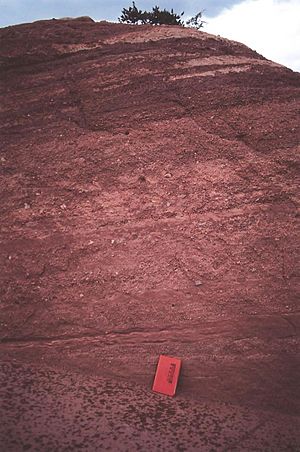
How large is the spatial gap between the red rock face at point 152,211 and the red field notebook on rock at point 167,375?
73mm

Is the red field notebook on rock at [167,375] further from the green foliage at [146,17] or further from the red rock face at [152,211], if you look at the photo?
the green foliage at [146,17]

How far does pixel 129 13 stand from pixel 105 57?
380 cm

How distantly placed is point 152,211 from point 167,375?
1180mm

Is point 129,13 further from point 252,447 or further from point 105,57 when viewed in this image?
point 252,447

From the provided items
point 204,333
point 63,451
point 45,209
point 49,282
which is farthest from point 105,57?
point 63,451

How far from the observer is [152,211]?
2.62 m

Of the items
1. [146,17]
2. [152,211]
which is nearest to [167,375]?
[152,211]

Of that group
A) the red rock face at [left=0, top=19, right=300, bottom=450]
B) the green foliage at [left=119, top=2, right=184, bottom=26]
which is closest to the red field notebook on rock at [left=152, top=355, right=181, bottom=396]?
the red rock face at [left=0, top=19, right=300, bottom=450]

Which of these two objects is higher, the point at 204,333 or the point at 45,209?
the point at 45,209

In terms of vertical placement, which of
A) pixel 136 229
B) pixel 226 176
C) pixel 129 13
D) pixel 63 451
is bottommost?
pixel 63 451

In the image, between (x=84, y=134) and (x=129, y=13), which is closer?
(x=84, y=134)

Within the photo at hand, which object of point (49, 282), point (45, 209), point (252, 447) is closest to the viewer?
point (252, 447)

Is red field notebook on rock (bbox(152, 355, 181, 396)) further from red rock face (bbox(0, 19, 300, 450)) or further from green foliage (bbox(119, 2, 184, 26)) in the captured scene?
green foliage (bbox(119, 2, 184, 26))

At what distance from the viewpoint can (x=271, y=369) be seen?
223 cm
